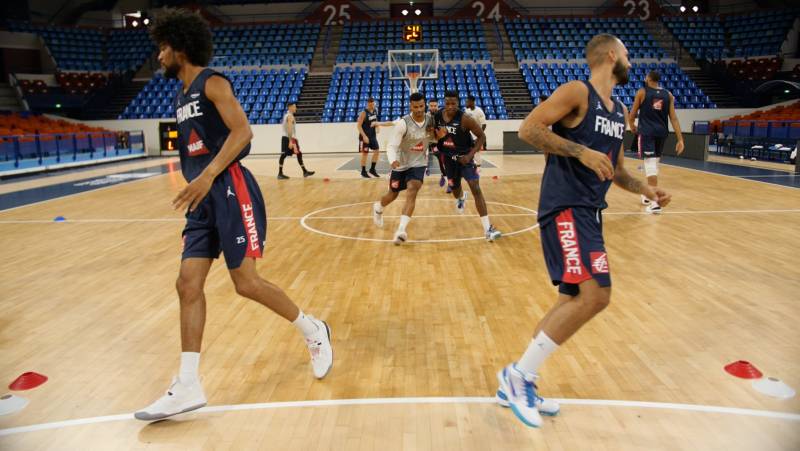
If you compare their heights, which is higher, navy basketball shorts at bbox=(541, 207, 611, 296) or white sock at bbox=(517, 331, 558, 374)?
navy basketball shorts at bbox=(541, 207, 611, 296)

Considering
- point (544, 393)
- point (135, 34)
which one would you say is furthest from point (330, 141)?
point (544, 393)

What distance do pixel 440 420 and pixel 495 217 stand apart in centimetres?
616

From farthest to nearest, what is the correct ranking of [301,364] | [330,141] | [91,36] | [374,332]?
1. [91,36]
2. [330,141]
3. [374,332]
4. [301,364]

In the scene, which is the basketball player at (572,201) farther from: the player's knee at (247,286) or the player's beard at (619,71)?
the player's knee at (247,286)

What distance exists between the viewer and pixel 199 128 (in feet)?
9.72

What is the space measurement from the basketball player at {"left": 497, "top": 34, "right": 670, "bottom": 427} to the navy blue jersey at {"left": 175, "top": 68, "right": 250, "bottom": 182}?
1.52m

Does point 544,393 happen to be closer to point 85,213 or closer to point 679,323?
point 679,323

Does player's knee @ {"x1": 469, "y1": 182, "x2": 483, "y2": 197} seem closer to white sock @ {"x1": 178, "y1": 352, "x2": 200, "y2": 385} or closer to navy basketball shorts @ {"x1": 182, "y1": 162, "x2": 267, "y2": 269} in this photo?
navy basketball shorts @ {"x1": 182, "y1": 162, "x2": 267, "y2": 269}

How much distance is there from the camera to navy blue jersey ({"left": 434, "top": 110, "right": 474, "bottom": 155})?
7410 millimetres

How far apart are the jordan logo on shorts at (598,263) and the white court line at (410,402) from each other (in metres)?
0.76

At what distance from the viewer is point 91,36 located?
1218 inches

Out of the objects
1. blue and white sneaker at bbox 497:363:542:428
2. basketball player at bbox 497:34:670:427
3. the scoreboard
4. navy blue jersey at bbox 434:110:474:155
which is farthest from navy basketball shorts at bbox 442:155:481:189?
the scoreboard

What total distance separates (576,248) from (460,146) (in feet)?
16.6

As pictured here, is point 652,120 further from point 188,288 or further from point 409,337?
point 188,288
